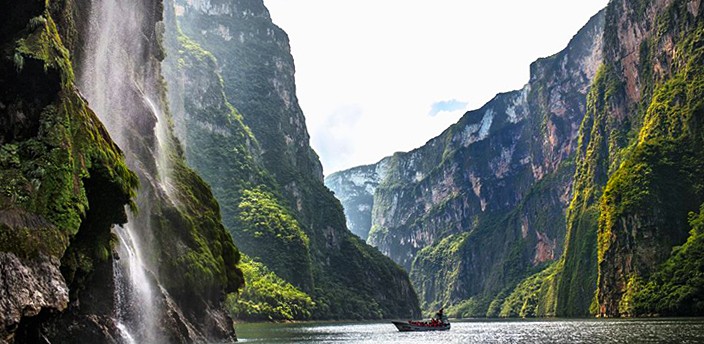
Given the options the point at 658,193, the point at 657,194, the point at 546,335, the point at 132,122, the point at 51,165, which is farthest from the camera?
the point at 658,193

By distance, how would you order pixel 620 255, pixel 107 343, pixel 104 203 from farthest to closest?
1. pixel 620 255
2. pixel 107 343
3. pixel 104 203

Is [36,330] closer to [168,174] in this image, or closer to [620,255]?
[168,174]

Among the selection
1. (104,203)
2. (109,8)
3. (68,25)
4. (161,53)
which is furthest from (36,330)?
(161,53)

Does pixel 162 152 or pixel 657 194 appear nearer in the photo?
pixel 162 152

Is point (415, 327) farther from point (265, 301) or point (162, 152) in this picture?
point (265, 301)

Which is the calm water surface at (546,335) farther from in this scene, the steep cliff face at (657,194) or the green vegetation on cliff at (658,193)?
the green vegetation on cliff at (658,193)

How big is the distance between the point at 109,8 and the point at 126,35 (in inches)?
343

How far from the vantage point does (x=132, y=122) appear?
2869 inches

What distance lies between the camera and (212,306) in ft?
256

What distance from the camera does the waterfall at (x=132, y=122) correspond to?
54.8 metres

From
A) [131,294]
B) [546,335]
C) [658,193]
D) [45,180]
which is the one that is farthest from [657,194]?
[45,180]

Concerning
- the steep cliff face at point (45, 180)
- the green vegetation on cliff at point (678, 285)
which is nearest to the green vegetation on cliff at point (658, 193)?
the green vegetation on cliff at point (678, 285)

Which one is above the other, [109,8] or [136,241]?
[109,8]

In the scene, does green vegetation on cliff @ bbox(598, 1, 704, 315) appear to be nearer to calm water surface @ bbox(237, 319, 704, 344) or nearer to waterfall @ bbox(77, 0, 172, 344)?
calm water surface @ bbox(237, 319, 704, 344)
